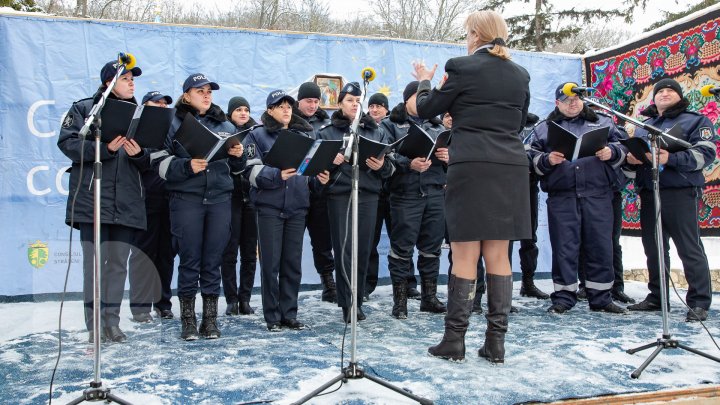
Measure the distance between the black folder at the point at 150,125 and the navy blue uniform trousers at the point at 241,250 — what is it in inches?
51.8

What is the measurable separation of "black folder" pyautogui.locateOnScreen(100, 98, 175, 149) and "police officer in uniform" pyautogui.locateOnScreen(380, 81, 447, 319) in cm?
176

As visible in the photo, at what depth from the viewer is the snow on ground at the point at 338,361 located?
264 cm

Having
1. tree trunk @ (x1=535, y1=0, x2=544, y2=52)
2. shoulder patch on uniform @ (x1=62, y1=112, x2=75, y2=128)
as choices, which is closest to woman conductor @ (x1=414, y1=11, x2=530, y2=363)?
shoulder patch on uniform @ (x1=62, y1=112, x2=75, y2=128)

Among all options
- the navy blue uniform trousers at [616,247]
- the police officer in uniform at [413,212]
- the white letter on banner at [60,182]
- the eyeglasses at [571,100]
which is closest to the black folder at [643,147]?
the eyeglasses at [571,100]

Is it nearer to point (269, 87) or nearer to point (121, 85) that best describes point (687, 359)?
point (121, 85)

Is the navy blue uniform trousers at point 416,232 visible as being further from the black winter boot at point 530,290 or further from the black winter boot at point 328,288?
the black winter boot at point 530,290

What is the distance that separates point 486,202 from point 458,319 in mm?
643

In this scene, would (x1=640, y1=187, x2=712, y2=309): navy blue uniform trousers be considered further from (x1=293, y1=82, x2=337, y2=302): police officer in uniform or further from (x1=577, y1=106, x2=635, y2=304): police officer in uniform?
(x1=293, y1=82, x2=337, y2=302): police officer in uniform

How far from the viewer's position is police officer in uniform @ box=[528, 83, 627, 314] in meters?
4.64

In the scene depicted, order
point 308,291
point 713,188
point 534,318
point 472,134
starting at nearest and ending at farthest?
point 472,134, point 534,318, point 713,188, point 308,291

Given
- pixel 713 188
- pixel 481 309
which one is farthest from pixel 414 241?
pixel 713 188

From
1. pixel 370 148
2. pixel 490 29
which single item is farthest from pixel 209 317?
pixel 490 29

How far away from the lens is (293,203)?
4.07m

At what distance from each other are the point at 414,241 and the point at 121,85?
91.3 inches
